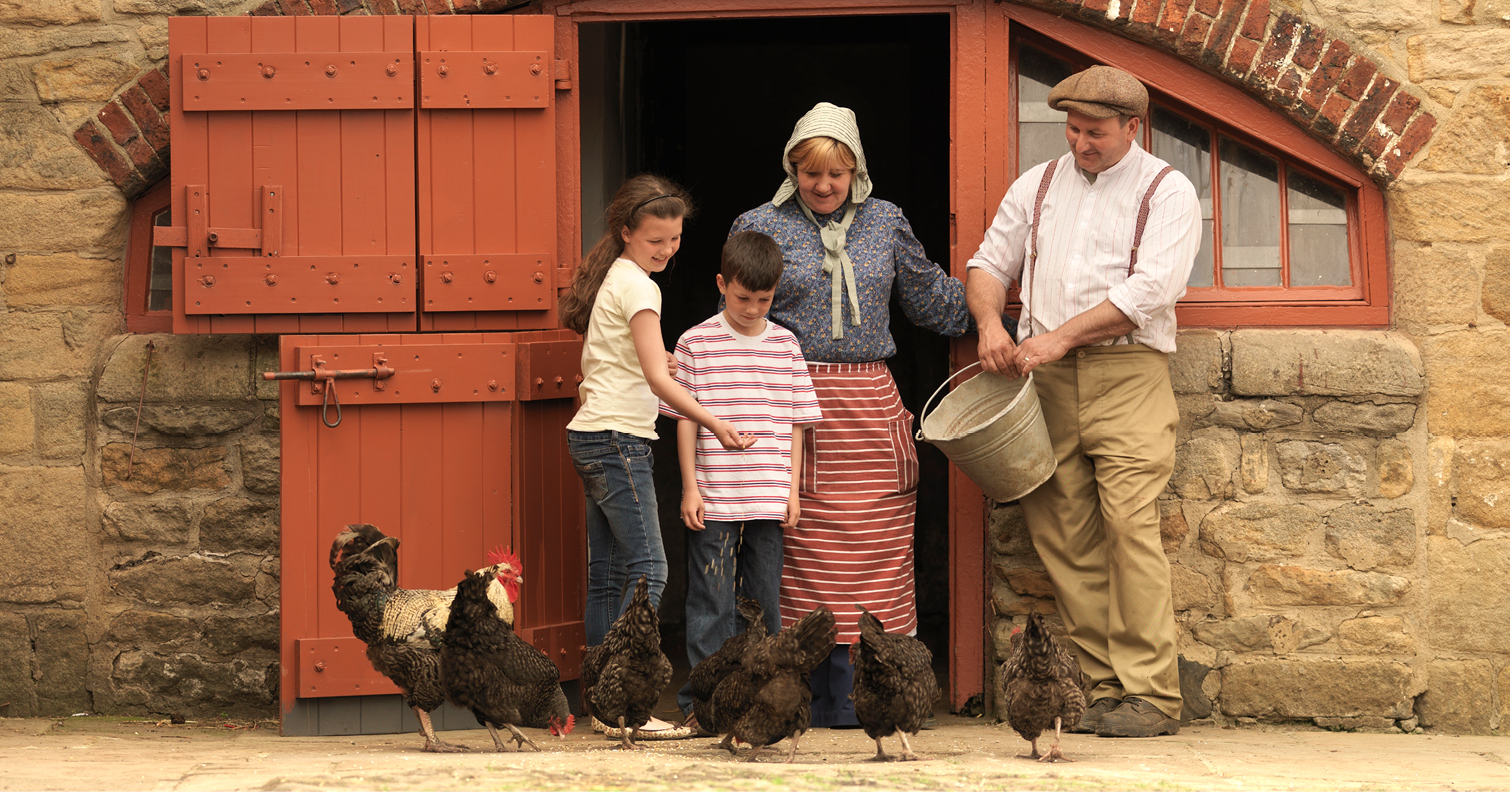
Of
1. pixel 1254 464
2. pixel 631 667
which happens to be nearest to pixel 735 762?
pixel 631 667

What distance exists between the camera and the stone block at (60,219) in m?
5.40

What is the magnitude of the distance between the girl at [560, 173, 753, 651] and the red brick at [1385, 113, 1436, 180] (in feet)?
8.68

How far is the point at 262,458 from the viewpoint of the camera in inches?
213

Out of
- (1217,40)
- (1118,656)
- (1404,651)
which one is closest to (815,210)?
(1217,40)

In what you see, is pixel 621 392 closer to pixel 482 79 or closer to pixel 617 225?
pixel 617 225

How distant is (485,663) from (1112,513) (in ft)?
7.28

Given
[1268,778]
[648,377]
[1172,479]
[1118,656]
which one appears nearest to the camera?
[1268,778]

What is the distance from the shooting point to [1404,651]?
16.6ft

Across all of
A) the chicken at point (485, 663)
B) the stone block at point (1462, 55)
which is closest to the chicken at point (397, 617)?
the chicken at point (485, 663)

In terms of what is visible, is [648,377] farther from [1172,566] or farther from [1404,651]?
[1404,651]

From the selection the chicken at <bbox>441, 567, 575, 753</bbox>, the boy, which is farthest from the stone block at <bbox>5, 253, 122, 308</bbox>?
the boy

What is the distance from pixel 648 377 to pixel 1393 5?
10.2 ft

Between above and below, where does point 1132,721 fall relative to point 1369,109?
below

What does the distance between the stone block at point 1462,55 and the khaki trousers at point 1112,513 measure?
58.8 inches
